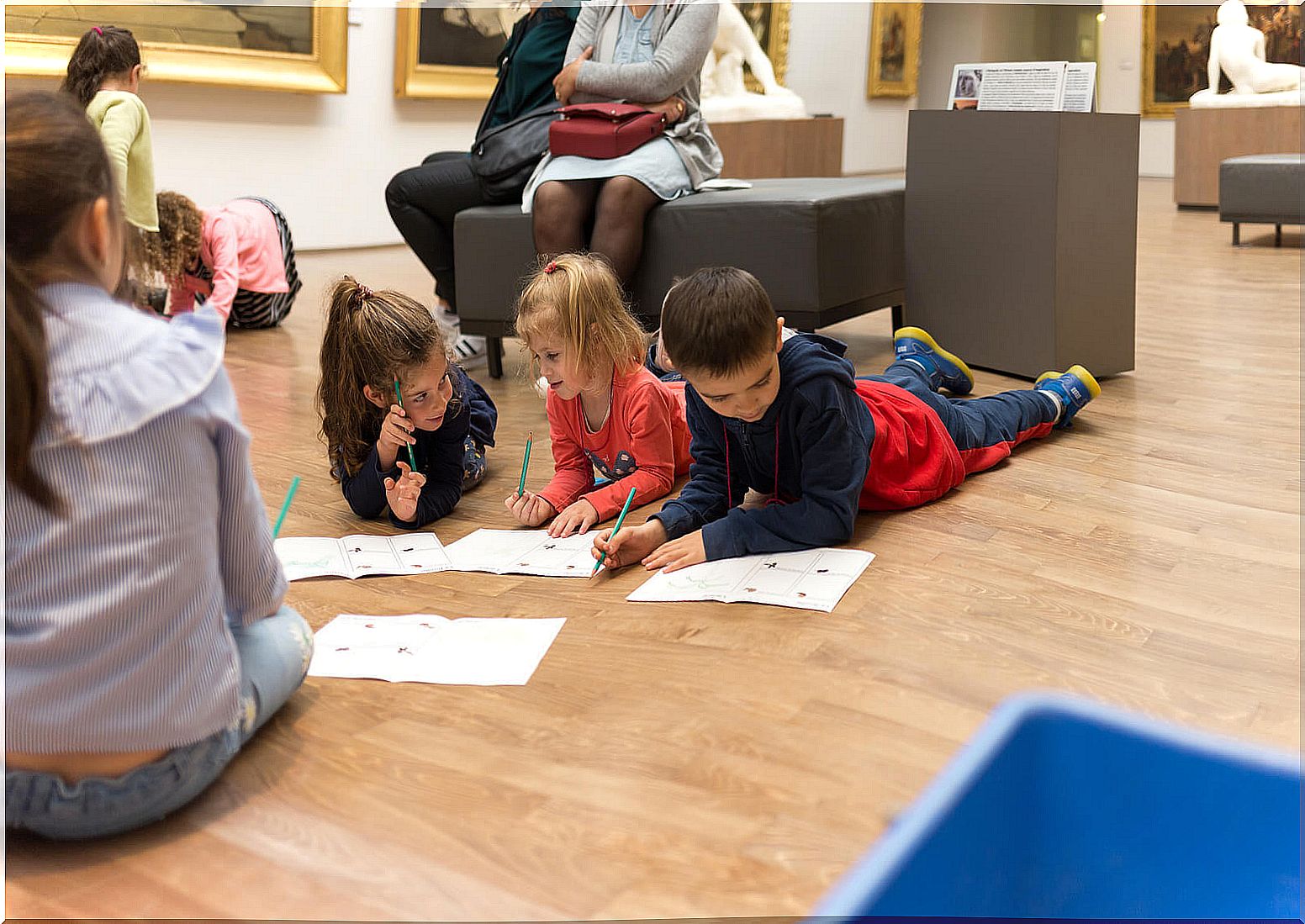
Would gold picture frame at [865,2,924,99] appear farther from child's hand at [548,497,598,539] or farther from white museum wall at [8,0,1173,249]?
child's hand at [548,497,598,539]

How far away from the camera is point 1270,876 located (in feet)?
2.13

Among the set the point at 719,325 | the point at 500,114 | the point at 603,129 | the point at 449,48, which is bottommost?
the point at 719,325

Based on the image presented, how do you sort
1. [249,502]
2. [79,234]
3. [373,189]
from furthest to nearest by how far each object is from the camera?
[373,189] < [249,502] < [79,234]

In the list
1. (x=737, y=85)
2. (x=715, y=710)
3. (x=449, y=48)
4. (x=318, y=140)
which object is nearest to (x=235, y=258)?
(x=318, y=140)

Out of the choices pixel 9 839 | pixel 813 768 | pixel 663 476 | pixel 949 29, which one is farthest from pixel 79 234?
pixel 949 29

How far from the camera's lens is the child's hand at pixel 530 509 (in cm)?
259

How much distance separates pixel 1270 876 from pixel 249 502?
1146 millimetres

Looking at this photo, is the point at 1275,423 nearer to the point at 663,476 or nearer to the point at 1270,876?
the point at 663,476

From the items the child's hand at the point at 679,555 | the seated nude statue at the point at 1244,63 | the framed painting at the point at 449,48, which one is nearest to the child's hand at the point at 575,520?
the child's hand at the point at 679,555

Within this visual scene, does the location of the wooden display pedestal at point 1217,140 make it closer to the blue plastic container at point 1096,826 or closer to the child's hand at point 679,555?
the child's hand at point 679,555

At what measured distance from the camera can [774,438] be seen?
2.35m

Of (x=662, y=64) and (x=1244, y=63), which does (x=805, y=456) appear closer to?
(x=662, y=64)

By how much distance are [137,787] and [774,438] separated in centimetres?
132

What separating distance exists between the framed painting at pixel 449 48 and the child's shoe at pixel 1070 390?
18.8 feet
